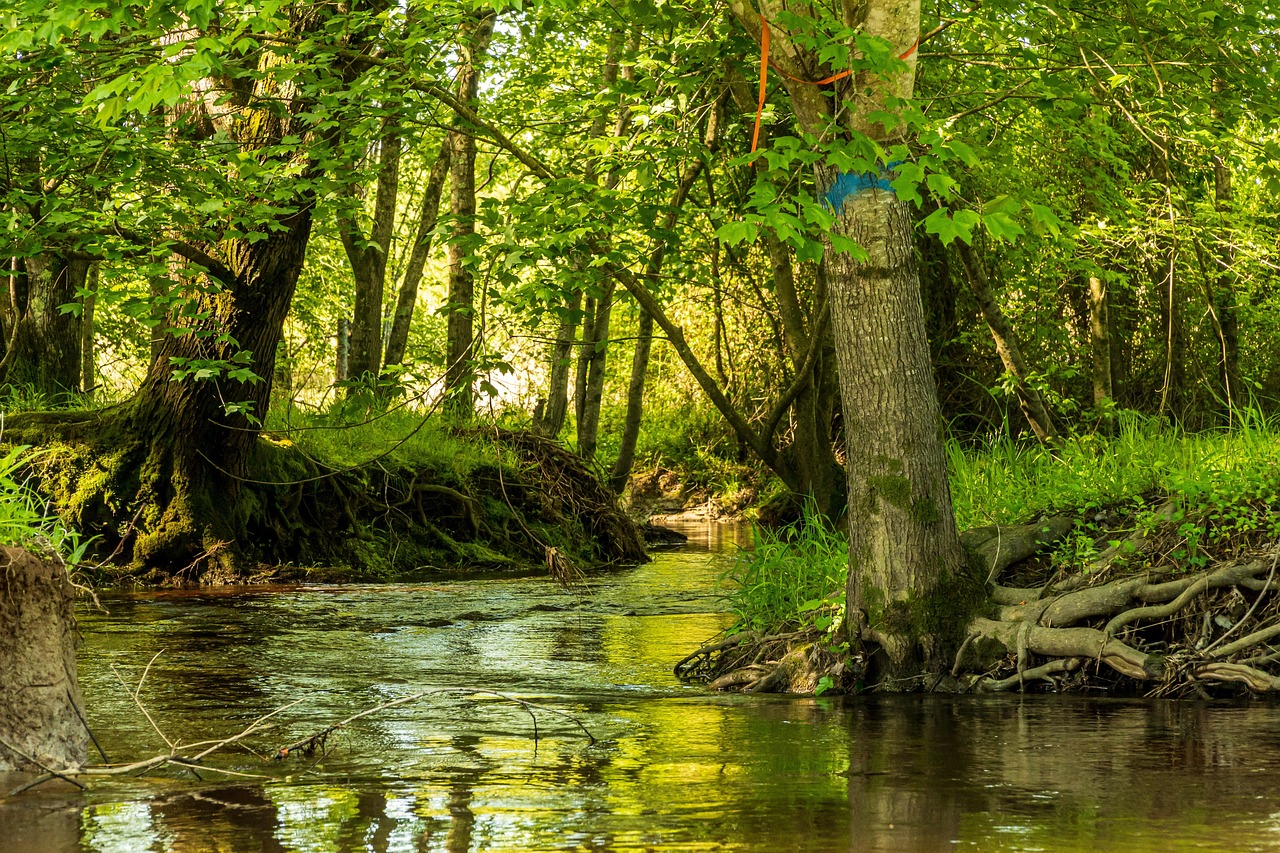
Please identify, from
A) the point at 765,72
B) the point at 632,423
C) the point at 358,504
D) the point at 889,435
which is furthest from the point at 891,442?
the point at 632,423

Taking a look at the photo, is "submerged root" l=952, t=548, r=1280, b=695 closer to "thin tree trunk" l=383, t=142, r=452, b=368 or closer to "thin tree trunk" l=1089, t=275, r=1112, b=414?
"thin tree trunk" l=1089, t=275, r=1112, b=414

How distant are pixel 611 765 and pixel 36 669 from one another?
229cm

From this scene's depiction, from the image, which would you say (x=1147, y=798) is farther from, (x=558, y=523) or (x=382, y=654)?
(x=558, y=523)

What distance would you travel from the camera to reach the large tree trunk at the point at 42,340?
14914 millimetres

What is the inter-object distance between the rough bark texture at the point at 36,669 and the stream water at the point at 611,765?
0.35 m

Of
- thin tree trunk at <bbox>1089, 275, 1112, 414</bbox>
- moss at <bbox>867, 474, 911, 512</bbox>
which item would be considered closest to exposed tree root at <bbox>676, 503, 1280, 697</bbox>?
moss at <bbox>867, 474, 911, 512</bbox>

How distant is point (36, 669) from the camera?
4.84 m

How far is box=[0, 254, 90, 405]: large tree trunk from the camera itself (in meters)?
14.9

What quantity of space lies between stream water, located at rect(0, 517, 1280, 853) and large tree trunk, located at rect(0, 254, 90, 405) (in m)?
7.00

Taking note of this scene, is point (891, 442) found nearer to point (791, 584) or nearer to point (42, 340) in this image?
point (791, 584)

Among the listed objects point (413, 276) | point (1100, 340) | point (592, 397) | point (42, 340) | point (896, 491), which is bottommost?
point (896, 491)

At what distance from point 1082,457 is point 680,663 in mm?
3250

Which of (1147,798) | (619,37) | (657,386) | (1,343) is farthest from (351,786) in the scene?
(657,386)

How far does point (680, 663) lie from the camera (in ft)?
26.6
